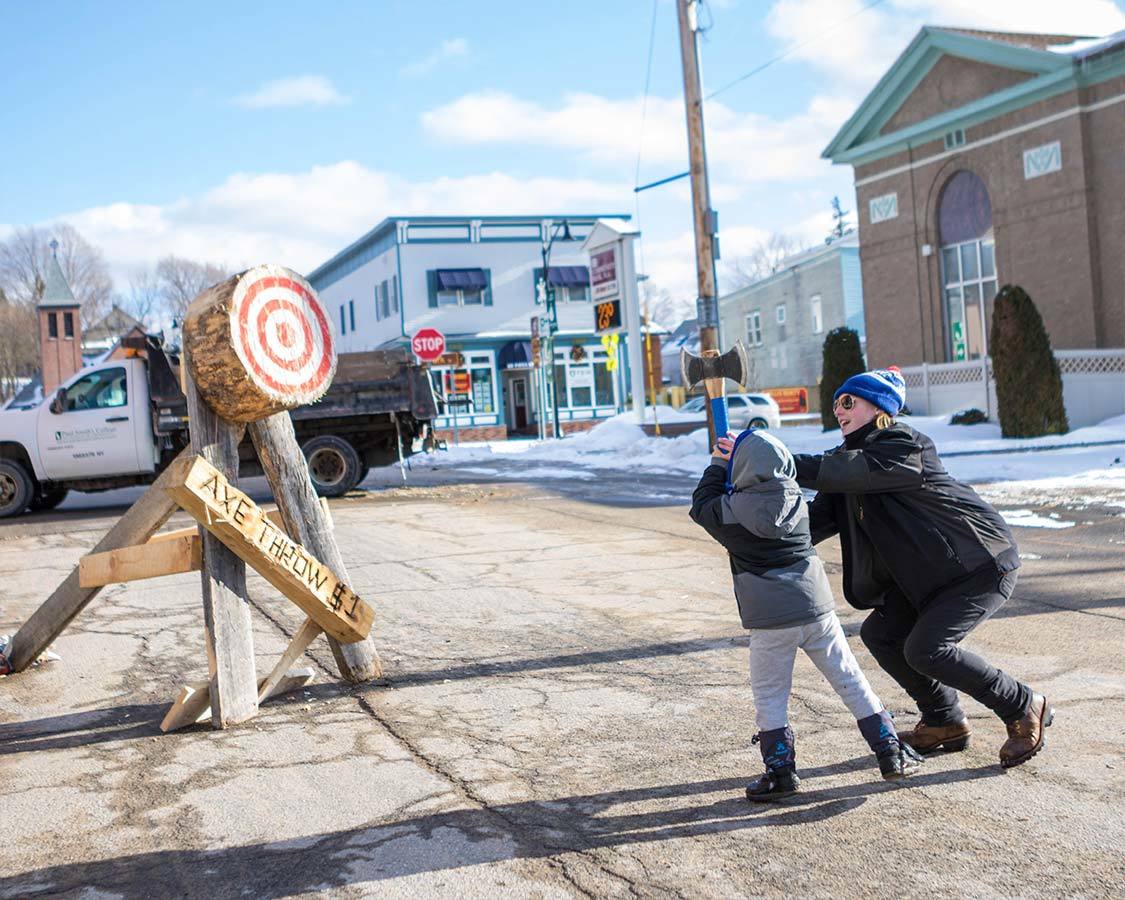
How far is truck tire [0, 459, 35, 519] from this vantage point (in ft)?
53.9

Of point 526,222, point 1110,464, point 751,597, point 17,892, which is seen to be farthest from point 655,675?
point 526,222

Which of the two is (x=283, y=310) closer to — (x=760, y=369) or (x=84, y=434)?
(x=84, y=434)

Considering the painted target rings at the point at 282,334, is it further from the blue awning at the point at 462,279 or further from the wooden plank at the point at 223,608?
the blue awning at the point at 462,279

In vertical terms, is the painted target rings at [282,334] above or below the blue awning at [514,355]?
below

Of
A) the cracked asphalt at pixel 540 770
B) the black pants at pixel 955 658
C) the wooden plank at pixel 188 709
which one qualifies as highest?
the black pants at pixel 955 658

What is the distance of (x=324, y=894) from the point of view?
3334mm

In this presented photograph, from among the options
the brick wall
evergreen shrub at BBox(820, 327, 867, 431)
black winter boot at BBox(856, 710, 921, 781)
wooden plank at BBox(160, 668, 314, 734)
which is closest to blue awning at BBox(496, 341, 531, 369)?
the brick wall

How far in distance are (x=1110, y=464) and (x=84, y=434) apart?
14578 mm

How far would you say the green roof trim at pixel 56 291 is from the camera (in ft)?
234

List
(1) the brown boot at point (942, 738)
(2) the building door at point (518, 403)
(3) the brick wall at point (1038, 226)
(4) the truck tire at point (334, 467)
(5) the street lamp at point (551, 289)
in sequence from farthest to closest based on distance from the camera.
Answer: (2) the building door at point (518, 403), (5) the street lamp at point (551, 289), (3) the brick wall at point (1038, 226), (4) the truck tire at point (334, 467), (1) the brown boot at point (942, 738)

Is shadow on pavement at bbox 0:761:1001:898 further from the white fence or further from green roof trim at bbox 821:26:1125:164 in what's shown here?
green roof trim at bbox 821:26:1125:164

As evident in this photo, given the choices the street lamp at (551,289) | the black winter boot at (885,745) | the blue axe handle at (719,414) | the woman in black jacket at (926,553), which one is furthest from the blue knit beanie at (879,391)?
the street lamp at (551,289)

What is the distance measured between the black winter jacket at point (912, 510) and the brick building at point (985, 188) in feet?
71.6

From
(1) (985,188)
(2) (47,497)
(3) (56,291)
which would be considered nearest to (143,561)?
(2) (47,497)
